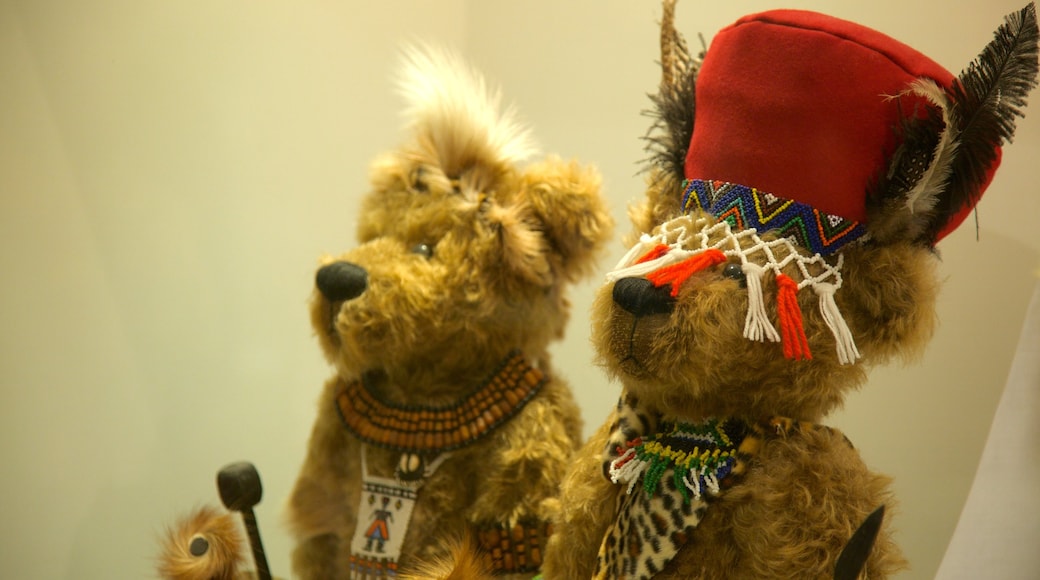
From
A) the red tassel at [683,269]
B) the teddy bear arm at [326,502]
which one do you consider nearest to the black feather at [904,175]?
the red tassel at [683,269]

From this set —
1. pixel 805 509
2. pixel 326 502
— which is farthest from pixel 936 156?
pixel 326 502

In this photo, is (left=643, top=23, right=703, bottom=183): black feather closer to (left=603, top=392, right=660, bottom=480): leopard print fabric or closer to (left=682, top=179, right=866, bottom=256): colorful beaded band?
(left=682, top=179, right=866, bottom=256): colorful beaded band

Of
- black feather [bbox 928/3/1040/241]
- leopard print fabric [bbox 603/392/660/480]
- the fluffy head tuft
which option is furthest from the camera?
the fluffy head tuft

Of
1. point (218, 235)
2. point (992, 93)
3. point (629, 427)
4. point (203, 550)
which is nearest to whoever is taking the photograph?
point (992, 93)

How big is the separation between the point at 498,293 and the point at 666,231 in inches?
10.6

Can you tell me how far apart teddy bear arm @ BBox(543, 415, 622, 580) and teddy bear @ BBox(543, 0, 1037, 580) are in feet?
0.13

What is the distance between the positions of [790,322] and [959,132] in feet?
0.55

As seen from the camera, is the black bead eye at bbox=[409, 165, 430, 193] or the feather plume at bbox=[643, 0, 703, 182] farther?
the black bead eye at bbox=[409, 165, 430, 193]

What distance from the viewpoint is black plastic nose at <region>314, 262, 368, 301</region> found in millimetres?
964

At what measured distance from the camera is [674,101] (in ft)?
2.71

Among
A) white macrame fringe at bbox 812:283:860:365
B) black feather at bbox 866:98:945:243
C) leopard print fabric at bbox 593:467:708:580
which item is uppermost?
black feather at bbox 866:98:945:243

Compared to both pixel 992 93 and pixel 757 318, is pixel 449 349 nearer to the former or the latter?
pixel 757 318

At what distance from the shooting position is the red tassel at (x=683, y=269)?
70 cm

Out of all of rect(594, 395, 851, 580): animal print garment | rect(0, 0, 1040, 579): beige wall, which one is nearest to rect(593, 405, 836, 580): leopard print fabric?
rect(594, 395, 851, 580): animal print garment
